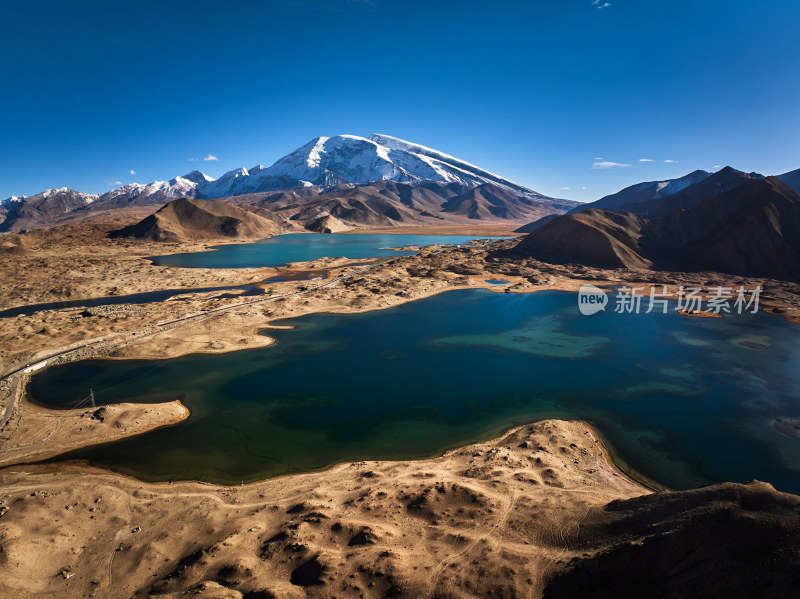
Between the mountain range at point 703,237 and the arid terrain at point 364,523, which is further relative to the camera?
the mountain range at point 703,237

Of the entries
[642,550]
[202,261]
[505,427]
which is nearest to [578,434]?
[505,427]

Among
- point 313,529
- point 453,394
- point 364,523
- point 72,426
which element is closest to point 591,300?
point 453,394

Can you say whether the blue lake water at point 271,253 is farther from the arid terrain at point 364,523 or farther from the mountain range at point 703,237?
the arid terrain at point 364,523

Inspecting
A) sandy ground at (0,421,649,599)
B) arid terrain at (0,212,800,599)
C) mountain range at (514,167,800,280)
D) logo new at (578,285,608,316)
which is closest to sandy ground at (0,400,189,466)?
arid terrain at (0,212,800,599)

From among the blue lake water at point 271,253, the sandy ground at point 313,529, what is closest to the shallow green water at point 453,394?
the sandy ground at point 313,529

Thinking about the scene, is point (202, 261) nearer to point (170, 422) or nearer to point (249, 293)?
point (249, 293)

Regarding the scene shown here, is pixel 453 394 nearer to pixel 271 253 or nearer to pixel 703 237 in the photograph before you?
pixel 703 237

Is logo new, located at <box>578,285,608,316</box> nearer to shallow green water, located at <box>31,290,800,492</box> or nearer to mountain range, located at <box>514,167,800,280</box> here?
shallow green water, located at <box>31,290,800,492</box>
